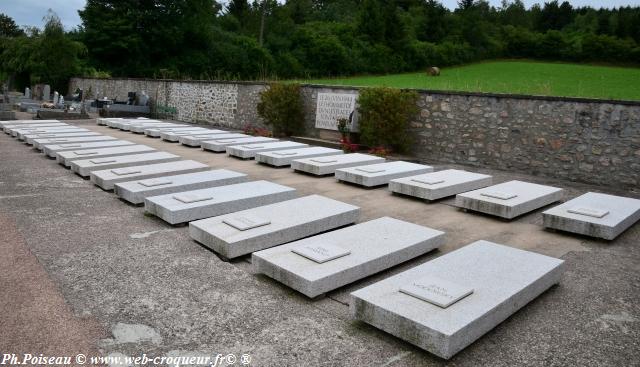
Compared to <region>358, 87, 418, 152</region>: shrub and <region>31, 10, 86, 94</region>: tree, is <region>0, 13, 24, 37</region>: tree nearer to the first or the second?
<region>31, 10, 86, 94</region>: tree

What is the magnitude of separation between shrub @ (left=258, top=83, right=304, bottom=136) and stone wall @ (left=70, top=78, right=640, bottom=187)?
3.58 ft

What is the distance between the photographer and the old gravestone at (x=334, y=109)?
1109 centimetres

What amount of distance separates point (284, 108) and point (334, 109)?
146cm

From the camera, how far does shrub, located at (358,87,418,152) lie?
32.7 feet

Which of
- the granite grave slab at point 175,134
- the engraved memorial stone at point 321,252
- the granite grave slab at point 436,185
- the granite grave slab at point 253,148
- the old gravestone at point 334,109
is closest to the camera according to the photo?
the engraved memorial stone at point 321,252

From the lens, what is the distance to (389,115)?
9.95 metres

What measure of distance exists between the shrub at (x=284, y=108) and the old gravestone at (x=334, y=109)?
2.34 feet

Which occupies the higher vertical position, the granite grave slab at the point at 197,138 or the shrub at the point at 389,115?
the shrub at the point at 389,115

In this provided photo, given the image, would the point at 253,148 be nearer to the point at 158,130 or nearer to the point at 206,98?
the point at 158,130

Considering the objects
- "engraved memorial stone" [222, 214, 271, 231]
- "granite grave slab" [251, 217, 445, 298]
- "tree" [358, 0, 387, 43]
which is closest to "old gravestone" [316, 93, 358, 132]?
"engraved memorial stone" [222, 214, 271, 231]

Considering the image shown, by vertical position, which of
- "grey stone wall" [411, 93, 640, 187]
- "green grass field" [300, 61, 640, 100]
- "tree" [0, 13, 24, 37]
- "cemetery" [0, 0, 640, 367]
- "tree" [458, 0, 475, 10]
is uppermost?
"tree" [458, 0, 475, 10]

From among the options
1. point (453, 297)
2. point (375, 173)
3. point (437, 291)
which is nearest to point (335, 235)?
point (437, 291)

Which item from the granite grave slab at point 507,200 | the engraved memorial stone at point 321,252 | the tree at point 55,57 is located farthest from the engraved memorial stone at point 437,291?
the tree at point 55,57

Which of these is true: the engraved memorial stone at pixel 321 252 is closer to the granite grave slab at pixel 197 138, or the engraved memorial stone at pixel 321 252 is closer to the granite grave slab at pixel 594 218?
the granite grave slab at pixel 594 218
